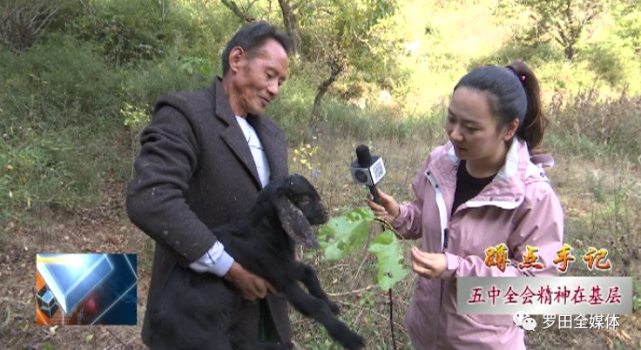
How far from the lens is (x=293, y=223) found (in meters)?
1.94

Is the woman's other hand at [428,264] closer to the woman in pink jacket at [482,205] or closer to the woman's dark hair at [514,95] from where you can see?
the woman in pink jacket at [482,205]

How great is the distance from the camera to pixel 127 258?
8.14ft

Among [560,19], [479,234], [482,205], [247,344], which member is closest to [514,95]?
[482,205]

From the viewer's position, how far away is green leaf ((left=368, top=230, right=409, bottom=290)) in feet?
5.55

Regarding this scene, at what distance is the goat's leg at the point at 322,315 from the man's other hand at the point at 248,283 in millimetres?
81

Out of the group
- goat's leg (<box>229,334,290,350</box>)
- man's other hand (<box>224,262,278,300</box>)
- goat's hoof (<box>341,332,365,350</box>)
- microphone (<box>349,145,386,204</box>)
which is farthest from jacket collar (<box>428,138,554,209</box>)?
goat's leg (<box>229,334,290,350</box>)

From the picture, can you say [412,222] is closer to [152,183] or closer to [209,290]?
[209,290]

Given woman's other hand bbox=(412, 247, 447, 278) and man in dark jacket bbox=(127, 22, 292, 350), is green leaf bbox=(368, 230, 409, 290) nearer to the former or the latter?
woman's other hand bbox=(412, 247, 447, 278)

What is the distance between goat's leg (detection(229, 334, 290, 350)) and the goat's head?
47cm

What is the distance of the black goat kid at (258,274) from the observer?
6.05 ft

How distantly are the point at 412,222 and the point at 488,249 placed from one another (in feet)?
1.60

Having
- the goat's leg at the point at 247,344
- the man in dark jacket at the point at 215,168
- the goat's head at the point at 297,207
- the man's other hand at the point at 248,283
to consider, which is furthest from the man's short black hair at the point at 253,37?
the goat's leg at the point at 247,344

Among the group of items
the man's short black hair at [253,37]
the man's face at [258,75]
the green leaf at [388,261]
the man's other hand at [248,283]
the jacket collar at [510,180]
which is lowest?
the man's other hand at [248,283]

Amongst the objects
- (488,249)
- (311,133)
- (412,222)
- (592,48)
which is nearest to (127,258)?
(412,222)
